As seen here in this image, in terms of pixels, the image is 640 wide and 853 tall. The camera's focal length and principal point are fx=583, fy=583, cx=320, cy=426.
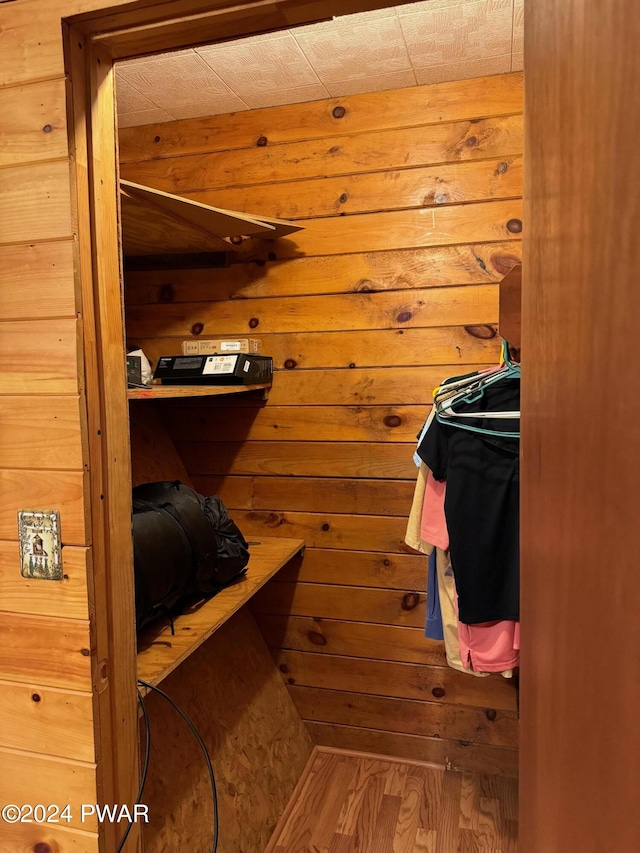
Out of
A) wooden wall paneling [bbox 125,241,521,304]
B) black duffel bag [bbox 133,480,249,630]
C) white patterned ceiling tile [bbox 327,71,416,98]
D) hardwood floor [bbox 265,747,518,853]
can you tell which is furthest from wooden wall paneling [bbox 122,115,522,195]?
hardwood floor [bbox 265,747,518,853]

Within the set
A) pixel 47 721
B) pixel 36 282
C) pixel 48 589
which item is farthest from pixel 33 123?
pixel 47 721

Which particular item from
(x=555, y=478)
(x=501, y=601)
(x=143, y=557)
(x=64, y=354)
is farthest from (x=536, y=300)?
(x=501, y=601)

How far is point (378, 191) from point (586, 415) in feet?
6.86

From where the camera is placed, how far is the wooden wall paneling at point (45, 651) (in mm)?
1030

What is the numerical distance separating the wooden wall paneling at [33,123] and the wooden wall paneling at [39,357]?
11.0 inches

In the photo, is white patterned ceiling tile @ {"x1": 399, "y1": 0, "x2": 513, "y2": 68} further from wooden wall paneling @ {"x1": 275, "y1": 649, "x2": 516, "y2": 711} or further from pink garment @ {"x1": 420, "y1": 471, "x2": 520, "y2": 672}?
wooden wall paneling @ {"x1": 275, "y1": 649, "x2": 516, "y2": 711}

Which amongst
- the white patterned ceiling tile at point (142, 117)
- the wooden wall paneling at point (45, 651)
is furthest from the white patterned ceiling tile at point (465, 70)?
the wooden wall paneling at point (45, 651)

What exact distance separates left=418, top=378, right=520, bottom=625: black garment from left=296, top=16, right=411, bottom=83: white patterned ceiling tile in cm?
116

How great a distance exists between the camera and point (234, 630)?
2.27 metres

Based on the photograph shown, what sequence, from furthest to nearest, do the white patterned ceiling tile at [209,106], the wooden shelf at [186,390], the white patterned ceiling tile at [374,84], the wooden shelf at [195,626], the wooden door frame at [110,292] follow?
the white patterned ceiling tile at [209,106]
the white patterned ceiling tile at [374,84]
the wooden shelf at [186,390]
the wooden shelf at [195,626]
the wooden door frame at [110,292]

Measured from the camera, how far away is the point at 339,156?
214 centimetres

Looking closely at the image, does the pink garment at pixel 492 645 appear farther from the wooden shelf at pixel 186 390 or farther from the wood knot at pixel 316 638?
the wooden shelf at pixel 186 390

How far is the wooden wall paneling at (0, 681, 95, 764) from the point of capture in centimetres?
104

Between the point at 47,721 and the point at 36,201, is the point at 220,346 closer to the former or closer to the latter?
the point at 36,201
